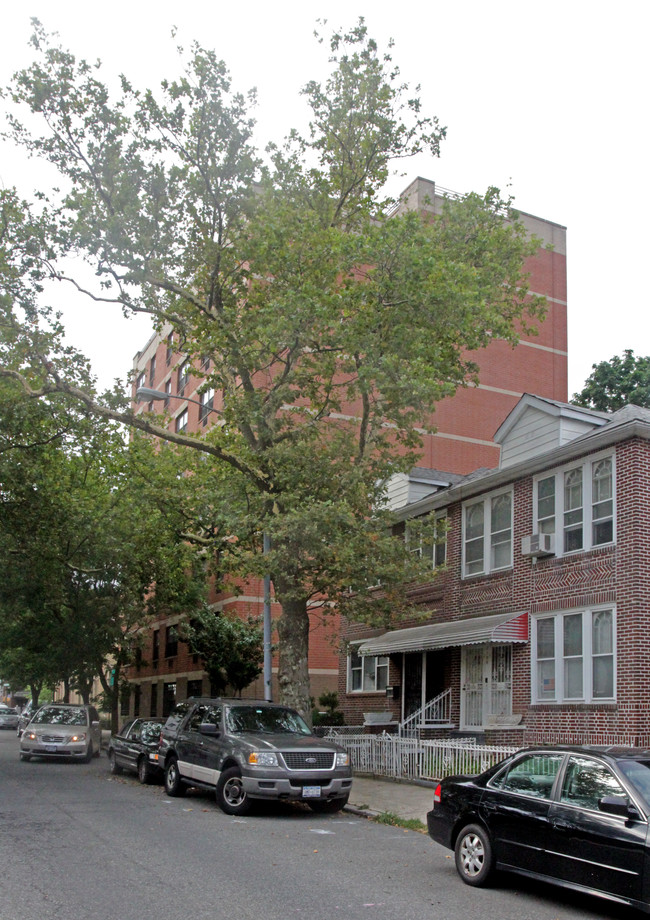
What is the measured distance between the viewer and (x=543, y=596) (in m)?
18.9

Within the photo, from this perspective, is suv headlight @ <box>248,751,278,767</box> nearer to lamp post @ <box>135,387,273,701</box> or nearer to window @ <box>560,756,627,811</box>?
lamp post @ <box>135,387,273,701</box>

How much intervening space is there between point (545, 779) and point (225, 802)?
6.30 m

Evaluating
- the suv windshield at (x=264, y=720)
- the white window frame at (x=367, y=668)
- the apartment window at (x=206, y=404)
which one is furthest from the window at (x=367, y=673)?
the apartment window at (x=206, y=404)

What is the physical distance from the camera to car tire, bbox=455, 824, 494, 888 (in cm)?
841

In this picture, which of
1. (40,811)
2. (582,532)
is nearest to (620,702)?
(582,532)

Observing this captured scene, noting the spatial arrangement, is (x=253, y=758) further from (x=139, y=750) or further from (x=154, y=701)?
(x=154, y=701)

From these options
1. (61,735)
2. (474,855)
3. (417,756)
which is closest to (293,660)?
(417,756)

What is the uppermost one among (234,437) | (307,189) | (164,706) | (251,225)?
(307,189)

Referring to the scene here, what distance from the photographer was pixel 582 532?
18344mm

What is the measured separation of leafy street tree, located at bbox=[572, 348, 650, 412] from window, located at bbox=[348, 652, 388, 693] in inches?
635

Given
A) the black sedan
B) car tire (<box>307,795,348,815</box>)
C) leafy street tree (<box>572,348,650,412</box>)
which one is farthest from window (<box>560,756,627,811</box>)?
leafy street tree (<box>572,348,650,412</box>)

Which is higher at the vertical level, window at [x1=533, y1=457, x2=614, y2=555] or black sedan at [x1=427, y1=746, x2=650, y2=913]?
window at [x1=533, y1=457, x2=614, y2=555]

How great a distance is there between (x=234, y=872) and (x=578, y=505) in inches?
472

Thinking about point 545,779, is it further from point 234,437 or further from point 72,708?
point 72,708
